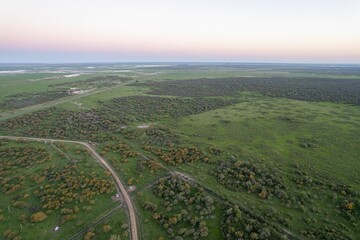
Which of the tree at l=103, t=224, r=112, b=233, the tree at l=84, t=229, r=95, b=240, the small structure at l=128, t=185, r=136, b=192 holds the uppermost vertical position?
the small structure at l=128, t=185, r=136, b=192

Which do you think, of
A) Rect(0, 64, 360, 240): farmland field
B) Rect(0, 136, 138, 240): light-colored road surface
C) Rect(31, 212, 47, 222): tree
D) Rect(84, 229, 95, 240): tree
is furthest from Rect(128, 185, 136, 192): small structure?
Rect(31, 212, 47, 222): tree

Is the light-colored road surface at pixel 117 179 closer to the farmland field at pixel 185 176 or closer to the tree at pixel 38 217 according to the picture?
the farmland field at pixel 185 176

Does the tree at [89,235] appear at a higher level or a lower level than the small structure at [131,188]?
lower

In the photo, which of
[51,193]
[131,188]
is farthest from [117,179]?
[51,193]

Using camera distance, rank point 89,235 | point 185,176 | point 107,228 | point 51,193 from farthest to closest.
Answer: point 185,176, point 51,193, point 107,228, point 89,235

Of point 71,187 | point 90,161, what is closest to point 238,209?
point 71,187

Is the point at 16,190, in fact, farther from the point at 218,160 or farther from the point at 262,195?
the point at 262,195

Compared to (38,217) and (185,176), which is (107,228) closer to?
(38,217)

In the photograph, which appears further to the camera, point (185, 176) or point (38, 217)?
point (185, 176)

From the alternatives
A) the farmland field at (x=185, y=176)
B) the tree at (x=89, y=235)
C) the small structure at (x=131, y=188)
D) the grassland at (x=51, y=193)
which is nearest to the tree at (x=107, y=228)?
the farmland field at (x=185, y=176)

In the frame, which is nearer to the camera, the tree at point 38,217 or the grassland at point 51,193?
the grassland at point 51,193

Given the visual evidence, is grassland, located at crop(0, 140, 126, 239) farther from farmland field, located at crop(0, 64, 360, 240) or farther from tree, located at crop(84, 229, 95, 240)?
tree, located at crop(84, 229, 95, 240)
